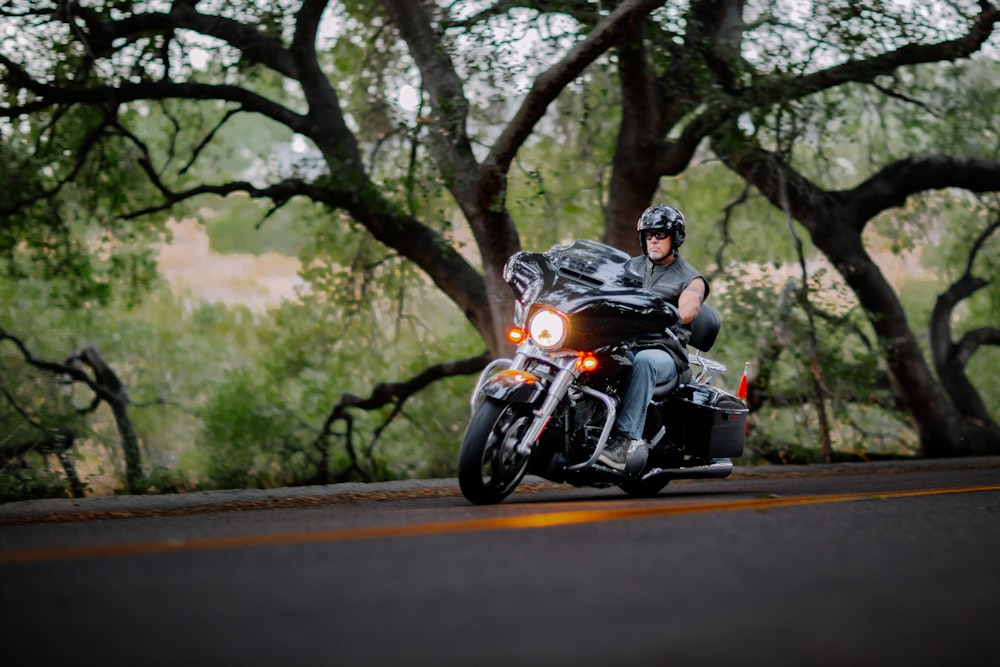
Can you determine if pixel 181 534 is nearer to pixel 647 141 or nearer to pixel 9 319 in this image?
pixel 647 141

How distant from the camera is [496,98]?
13.7 metres

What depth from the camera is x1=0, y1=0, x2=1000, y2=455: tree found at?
13.3m

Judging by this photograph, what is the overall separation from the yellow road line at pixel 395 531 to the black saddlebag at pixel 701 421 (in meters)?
1.30

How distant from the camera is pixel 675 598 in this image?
12.7ft

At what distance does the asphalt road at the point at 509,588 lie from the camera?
10.5 ft

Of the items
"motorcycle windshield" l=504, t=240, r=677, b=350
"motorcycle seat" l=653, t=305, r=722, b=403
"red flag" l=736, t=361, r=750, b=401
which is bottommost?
"red flag" l=736, t=361, r=750, b=401

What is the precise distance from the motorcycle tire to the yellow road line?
115cm

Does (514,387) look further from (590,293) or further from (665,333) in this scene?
(665,333)

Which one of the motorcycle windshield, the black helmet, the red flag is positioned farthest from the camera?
the red flag

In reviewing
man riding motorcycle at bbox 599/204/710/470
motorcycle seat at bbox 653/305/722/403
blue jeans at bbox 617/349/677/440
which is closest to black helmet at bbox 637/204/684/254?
man riding motorcycle at bbox 599/204/710/470

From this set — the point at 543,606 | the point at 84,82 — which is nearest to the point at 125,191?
the point at 84,82

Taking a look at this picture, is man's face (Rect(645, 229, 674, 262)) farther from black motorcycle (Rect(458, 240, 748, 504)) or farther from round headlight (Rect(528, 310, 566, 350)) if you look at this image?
round headlight (Rect(528, 310, 566, 350))

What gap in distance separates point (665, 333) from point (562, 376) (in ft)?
4.09

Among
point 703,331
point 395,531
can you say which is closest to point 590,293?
point 703,331
